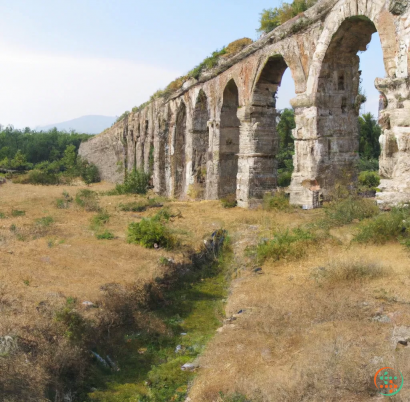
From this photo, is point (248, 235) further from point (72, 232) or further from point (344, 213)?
point (72, 232)

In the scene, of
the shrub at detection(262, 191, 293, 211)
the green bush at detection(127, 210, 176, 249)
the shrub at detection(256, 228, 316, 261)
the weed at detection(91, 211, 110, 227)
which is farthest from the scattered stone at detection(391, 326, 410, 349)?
the weed at detection(91, 211, 110, 227)

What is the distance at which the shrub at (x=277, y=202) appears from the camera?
10.6m

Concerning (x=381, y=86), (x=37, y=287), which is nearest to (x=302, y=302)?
(x=37, y=287)

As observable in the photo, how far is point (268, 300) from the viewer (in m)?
5.25

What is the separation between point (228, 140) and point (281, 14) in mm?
4178

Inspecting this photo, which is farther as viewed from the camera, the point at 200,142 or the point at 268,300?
the point at 200,142

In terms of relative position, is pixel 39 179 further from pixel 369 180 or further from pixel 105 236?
pixel 105 236

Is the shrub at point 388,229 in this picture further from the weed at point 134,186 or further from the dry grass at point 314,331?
the weed at point 134,186

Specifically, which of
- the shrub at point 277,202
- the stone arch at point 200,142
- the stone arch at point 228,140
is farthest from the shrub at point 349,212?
the stone arch at point 200,142

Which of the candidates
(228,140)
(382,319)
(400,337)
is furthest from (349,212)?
(228,140)

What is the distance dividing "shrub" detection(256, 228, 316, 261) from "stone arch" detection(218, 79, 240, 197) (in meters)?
7.35

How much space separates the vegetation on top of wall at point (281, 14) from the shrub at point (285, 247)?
20.3 feet

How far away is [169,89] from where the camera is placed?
19.5 metres

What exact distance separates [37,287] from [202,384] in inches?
100
